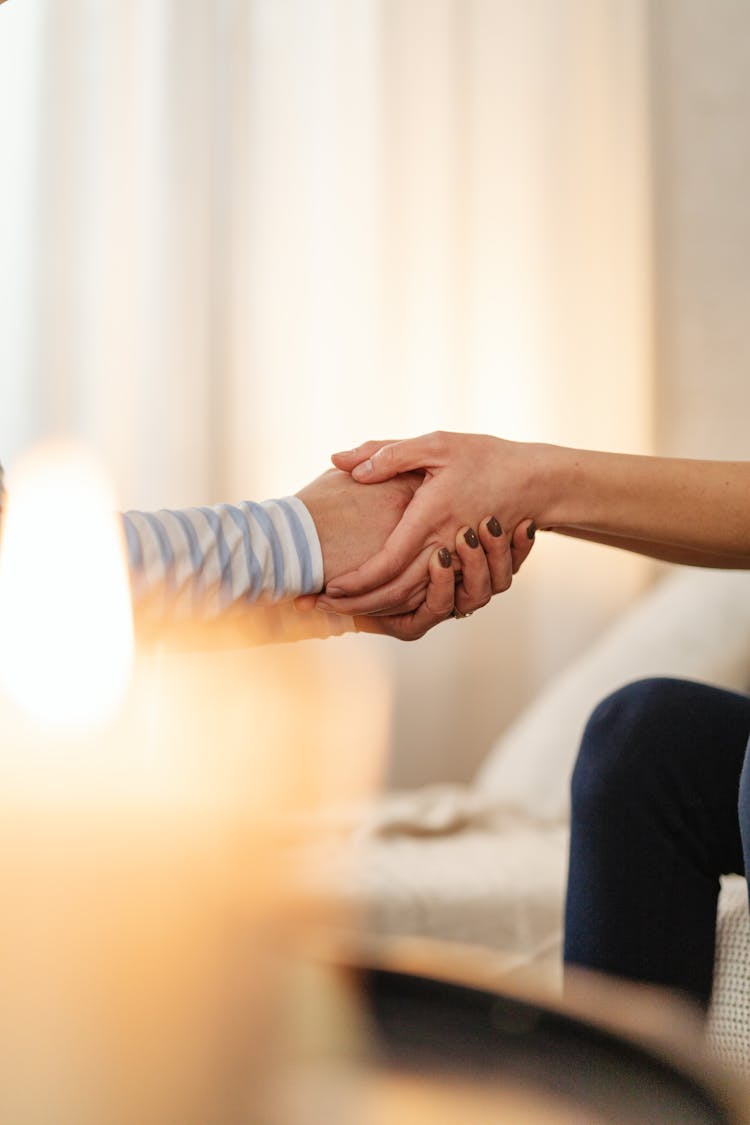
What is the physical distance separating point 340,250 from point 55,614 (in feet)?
6.99

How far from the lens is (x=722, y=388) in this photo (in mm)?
2750

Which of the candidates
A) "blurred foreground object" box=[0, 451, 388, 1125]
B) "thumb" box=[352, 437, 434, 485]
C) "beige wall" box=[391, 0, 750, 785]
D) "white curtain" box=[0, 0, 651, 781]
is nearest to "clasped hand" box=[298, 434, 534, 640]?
"thumb" box=[352, 437, 434, 485]

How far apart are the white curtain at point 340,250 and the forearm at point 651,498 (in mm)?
1496

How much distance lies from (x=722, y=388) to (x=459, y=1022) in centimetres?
247

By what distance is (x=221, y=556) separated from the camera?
1.00 m

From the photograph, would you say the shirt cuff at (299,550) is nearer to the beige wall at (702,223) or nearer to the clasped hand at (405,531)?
the clasped hand at (405,531)

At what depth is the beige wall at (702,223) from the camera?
8.96 feet

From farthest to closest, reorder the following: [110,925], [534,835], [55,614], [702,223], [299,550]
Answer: [702,223]
[534,835]
[299,550]
[55,614]
[110,925]

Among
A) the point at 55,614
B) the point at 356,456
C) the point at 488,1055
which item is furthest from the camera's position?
the point at 356,456

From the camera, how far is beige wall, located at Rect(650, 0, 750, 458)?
2.73m

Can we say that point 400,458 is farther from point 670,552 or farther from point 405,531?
point 670,552

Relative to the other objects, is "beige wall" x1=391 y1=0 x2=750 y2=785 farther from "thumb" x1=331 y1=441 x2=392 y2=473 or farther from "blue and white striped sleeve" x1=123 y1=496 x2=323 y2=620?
"blue and white striped sleeve" x1=123 y1=496 x2=323 y2=620

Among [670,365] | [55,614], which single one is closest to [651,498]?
[55,614]

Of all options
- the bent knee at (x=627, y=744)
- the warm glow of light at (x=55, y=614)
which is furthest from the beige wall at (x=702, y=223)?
the warm glow of light at (x=55, y=614)
